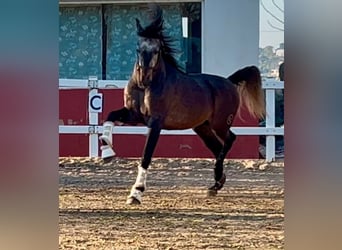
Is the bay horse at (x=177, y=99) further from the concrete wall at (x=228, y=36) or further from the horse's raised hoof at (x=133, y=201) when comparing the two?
the concrete wall at (x=228, y=36)

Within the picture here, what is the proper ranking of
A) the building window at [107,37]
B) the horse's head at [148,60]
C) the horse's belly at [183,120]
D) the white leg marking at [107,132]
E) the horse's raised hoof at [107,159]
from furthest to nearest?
the building window at [107,37], the horse's raised hoof at [107,159], the white leg marking at [107,132], the horse's belly at [183,120], the horse's head at [148,60]

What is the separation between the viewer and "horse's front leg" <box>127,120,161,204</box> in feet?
13.0

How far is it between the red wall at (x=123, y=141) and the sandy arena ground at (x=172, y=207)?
0.26ft

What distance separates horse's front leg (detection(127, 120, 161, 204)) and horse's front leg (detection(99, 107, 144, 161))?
11cm

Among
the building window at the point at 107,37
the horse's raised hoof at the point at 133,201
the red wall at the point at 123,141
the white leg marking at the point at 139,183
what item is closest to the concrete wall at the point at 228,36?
the building window at the point at 107,37

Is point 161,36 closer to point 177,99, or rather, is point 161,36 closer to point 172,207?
point 177,99

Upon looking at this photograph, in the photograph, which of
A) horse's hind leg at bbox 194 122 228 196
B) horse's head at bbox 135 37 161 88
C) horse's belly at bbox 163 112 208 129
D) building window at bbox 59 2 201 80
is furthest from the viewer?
building window at bbox 59 2 201 80

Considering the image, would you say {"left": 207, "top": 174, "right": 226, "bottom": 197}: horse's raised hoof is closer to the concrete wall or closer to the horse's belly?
the horse's belly

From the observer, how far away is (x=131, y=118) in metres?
4.06

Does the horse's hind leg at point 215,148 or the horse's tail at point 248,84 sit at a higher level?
the horse's tail at point 248,84

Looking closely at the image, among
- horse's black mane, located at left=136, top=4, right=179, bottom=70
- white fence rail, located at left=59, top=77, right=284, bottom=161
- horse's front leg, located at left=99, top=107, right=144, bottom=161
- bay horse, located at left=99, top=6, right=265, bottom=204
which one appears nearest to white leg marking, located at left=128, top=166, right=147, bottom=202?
bay horse, located at left=99, top=6, right=265, bottom=204

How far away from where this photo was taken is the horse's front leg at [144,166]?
3971 millimetres
